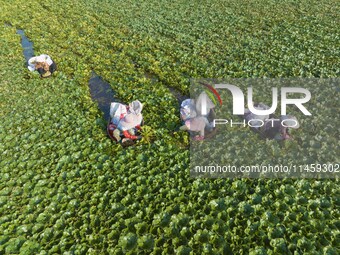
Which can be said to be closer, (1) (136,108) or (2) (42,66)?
(1) (136,108)

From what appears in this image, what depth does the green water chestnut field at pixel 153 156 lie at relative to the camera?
642 cm

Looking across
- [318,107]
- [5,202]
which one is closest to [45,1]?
[5,202]

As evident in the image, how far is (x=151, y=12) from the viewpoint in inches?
843

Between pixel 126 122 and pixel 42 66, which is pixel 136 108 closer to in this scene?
pixel 126 122

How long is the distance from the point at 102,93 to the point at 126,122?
397cm

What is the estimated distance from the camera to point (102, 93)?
500 inches

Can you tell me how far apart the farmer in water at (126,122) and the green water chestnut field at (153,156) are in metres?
0.37

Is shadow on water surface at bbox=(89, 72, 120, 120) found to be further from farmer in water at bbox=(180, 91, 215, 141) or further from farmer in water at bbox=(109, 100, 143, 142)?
farmer in water at bbox=(180, 91, 215, 141)

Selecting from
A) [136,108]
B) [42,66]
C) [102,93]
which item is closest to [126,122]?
[136,108]

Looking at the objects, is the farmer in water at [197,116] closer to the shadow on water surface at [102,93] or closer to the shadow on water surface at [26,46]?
the shadow on water surface at [102,93]

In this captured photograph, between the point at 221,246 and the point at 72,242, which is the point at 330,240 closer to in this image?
the point at 221,246

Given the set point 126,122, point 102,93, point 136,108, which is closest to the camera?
point 126,122

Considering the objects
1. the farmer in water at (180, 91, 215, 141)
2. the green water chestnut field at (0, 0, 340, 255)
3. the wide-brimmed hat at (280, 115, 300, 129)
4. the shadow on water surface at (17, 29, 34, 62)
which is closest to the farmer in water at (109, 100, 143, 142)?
the green water chestnut field at (0, 0, 340, 255)


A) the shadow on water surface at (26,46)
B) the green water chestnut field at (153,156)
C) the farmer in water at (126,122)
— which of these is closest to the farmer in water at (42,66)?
the green water chestnut field at (153,156)
